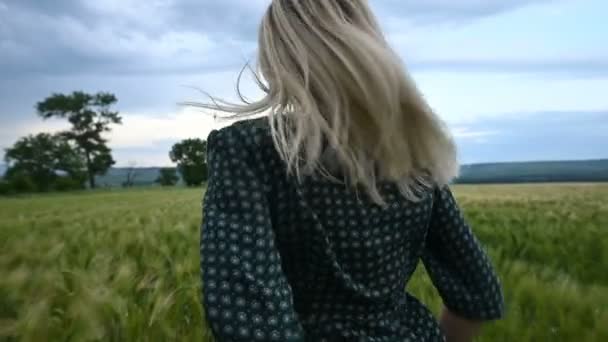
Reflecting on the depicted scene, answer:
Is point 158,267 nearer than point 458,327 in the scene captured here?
No

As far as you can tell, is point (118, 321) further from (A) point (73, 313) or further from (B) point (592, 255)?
(B) point (592, 255)

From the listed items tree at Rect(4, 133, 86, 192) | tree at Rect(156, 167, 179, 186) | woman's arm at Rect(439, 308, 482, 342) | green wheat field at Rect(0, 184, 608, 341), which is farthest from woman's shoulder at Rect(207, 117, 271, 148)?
tree at Rect(156, 167, 179, 186)

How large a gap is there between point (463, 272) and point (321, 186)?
42cm

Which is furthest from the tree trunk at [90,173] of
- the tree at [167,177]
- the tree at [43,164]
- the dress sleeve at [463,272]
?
the dress sleeve at [463,272]

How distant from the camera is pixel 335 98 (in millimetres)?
799

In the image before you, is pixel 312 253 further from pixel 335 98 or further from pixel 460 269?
pixel 460 269

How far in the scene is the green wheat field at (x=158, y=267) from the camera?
971mm

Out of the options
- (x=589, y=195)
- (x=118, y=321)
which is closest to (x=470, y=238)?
(x=118, y=321)

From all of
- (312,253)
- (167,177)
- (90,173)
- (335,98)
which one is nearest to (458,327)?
(312,253)

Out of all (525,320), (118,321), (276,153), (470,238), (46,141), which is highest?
(46,141)

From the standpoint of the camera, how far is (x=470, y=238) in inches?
42.1

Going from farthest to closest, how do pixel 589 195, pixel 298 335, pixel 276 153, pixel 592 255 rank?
pixel 589 195 → pixel 592 255 → pixel 276 153 → pixel 298 335

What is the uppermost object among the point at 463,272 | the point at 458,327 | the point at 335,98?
the point at 335,98

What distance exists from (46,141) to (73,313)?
1372 millimetres
